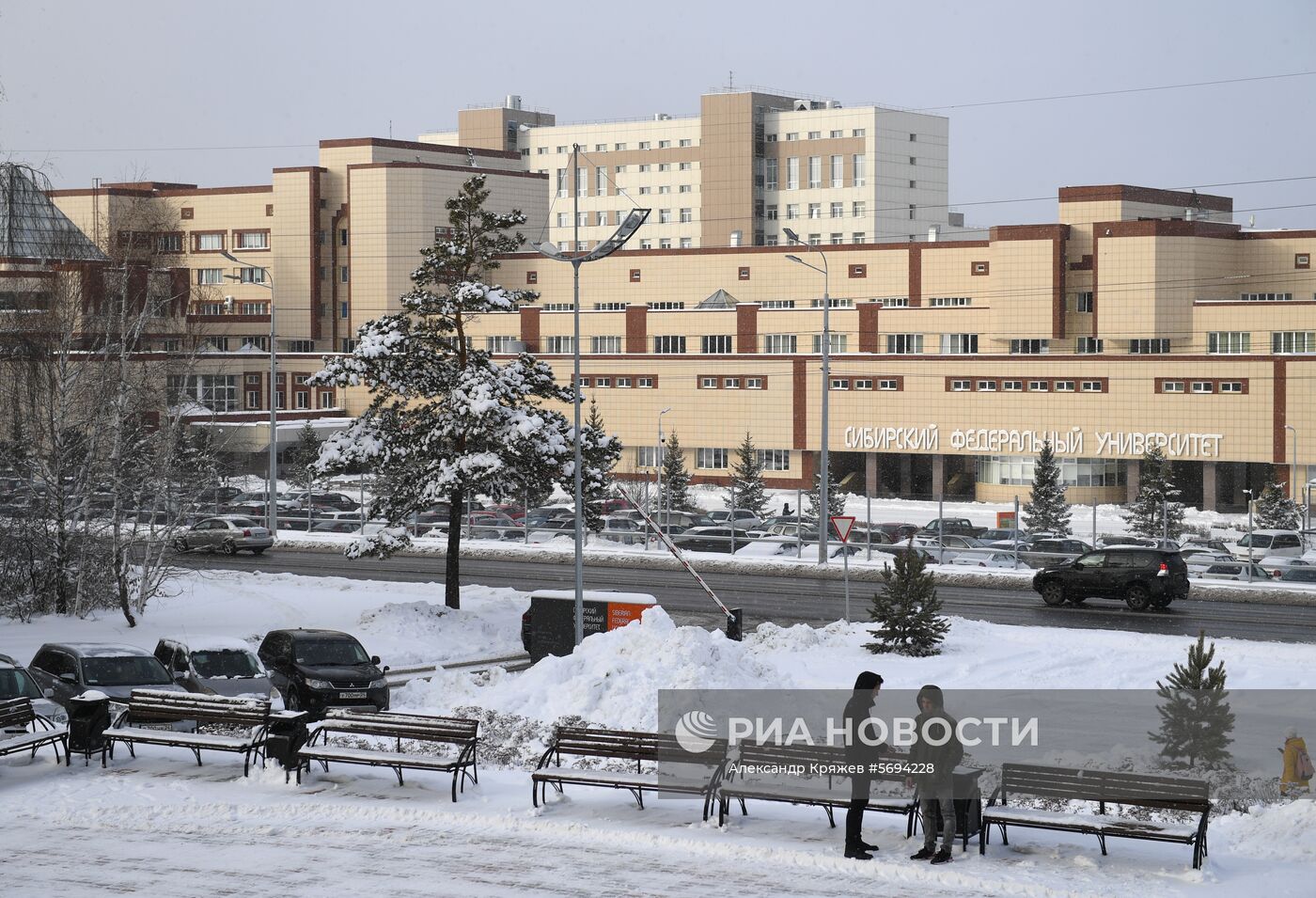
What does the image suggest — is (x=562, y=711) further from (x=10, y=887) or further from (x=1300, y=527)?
(x=1300, y=527)

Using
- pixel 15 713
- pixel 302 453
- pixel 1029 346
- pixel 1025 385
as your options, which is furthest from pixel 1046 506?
pixel 15 713

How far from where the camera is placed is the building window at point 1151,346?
7238 centimetres

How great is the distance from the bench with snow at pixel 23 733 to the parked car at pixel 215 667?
4.08m

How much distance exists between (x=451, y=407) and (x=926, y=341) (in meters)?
50.6

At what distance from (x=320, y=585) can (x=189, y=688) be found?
16084 millimetres

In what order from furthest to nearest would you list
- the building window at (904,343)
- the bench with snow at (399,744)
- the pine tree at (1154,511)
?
1. the building window at (904,343)
2. the pine tree at (1154,511)
3. the bench with snow at (399,744)

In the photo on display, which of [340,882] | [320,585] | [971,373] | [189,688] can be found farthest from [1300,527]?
[340,882]

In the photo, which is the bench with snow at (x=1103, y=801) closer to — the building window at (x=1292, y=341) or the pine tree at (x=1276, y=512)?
the pine tree at (x=1276, y=512)

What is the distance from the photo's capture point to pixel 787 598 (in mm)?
36844

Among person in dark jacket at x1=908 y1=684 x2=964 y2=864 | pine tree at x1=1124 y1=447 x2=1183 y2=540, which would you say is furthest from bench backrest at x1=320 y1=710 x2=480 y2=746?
pine tree at x1=1124 y1=447 x2=1183 y2=540

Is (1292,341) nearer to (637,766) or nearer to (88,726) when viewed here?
(637,766)

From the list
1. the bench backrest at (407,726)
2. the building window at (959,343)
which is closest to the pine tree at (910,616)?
the bench backrest at (407,726)

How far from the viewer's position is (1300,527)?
181 ft

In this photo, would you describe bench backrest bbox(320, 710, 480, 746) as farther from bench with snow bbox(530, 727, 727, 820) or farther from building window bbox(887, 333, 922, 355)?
building window bbox(887, 333, 922, 355)
